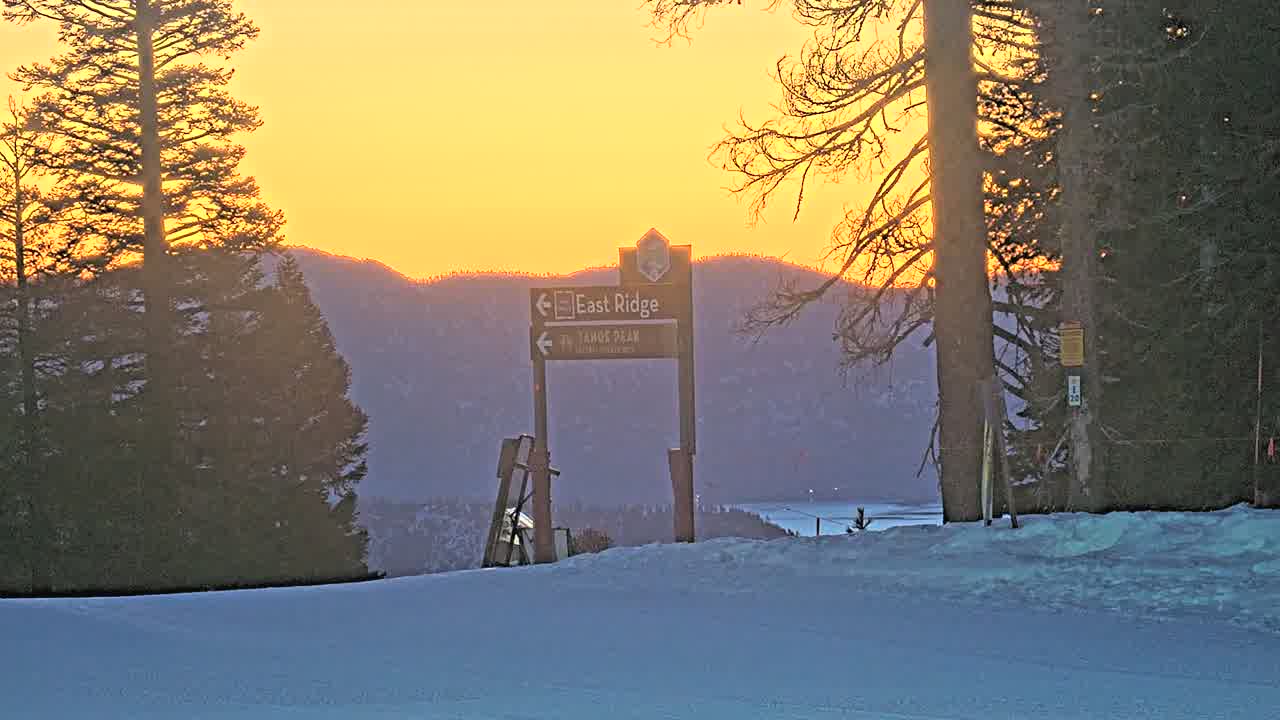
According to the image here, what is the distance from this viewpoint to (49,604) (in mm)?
9609

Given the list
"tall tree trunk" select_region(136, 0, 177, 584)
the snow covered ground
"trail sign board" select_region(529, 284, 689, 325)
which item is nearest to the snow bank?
the snow covered ground

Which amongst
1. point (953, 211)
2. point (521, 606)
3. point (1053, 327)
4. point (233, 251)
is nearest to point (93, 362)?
point (233, 251)

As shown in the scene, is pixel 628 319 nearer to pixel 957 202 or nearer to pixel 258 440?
pixel 957 202

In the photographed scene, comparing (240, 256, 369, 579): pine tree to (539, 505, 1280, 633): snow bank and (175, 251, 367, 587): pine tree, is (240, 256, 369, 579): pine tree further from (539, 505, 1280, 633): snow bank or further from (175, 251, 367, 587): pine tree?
(539, 505, 1280, 633): snow bank

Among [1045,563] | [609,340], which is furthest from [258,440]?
[1045,563]

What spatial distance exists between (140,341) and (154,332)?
1410 mm

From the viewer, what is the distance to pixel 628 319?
21469mm

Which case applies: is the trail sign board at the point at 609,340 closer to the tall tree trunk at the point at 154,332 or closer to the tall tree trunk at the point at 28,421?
the tall tree trunk at the point at 154,332

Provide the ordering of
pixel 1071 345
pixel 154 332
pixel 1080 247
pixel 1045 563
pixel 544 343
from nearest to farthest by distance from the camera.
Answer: pixel 1045 563, pixel 1071 345, pixel 544 343, pixel 1080 247, pixel 154 332

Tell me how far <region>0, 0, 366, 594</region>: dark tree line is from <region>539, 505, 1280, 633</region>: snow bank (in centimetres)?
2337

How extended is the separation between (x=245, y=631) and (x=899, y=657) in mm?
3538

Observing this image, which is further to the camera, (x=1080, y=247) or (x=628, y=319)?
(x=1080, y=247)

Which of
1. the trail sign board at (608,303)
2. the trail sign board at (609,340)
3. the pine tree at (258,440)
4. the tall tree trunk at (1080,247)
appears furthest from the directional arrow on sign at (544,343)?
the pine tree at (258,440)

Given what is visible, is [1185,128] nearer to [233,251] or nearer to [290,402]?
[233,251]
